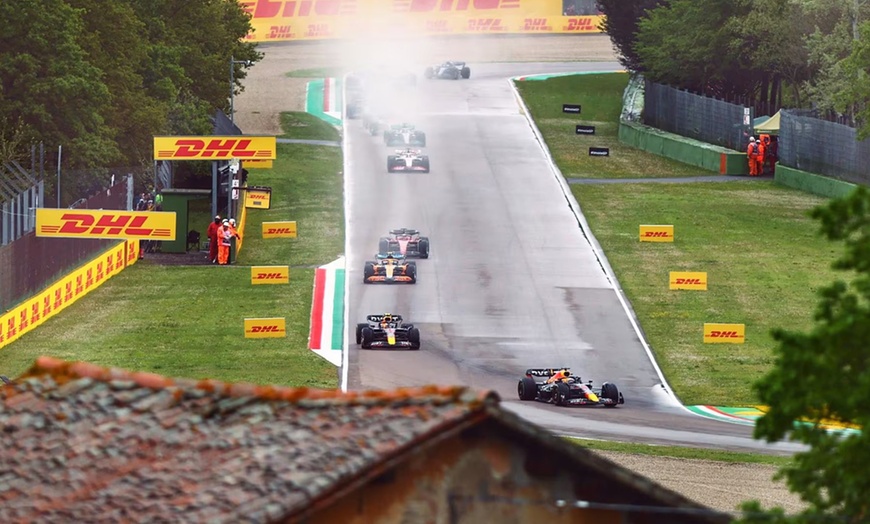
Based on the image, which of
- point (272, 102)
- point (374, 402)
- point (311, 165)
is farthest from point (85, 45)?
point (374, 402)

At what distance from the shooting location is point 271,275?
47750mm

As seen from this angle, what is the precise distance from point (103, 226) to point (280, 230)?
12.1 metres

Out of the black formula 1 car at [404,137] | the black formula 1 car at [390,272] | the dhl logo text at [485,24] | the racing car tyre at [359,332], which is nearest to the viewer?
the racing car tyre at [359,332]

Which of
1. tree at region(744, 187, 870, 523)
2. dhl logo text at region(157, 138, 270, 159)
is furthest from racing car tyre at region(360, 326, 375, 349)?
tree at region(744, 187, 870, 523)

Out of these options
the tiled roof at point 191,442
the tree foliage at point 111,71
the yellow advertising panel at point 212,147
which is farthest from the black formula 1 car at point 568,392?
the tree foliage at point 111,71

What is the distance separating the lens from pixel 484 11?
118250 millimetres

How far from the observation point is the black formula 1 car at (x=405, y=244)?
50.7m

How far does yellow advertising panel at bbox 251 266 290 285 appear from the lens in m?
47.7

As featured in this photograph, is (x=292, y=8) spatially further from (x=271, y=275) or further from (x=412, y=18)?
(x=271, y=275)

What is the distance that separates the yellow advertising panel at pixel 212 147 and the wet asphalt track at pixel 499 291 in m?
4.26

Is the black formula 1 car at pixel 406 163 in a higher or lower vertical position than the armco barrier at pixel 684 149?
lower

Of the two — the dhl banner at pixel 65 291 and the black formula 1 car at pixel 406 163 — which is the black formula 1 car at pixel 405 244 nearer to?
the dhl banner at pixel 65 291

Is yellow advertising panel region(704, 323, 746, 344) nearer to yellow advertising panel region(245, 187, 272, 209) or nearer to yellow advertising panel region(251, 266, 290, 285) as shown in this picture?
yellow advertising panel region(251, 266, 290, 285)

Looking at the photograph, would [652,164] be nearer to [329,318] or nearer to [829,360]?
[329,318]
